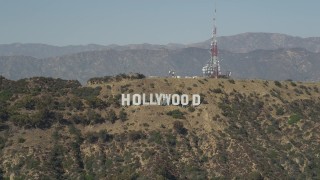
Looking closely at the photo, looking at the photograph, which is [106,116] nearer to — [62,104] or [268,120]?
[62,104]

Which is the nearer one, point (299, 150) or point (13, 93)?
point (299, 150)

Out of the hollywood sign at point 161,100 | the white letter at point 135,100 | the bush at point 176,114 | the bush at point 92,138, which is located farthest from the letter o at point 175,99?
the bush at point 92,138

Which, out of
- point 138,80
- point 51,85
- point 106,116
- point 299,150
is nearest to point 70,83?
point 51,85

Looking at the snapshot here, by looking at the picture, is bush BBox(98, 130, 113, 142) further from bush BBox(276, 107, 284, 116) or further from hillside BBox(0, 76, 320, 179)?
bush BBox(276, 107, 284, 116)

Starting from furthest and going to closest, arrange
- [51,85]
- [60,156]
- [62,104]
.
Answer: [51,85] < [62,104] < [60,156]

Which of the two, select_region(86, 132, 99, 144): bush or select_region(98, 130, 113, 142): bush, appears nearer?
select_region(86, 132, 99, 144): bush

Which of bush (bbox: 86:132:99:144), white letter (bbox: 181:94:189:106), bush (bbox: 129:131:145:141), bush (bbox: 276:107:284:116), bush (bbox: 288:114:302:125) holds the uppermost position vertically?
white letter (bbox: 181:94:189:106)

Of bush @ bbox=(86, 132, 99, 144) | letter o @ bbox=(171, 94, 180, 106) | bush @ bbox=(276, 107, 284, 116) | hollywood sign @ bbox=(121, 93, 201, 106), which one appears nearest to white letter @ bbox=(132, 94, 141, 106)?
hollywood sign @ bbox=(121, 93, 201, 106)
